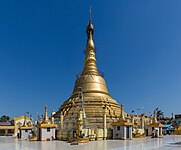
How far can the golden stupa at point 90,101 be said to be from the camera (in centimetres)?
3600

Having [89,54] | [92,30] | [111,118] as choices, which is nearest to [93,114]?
[111,118]

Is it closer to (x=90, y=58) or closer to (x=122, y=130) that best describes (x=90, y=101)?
(x=122, y=130)

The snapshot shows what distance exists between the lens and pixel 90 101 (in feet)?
132

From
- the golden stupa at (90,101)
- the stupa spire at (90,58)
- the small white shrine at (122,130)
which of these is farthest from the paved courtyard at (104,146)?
the stupa spire at (90,58)

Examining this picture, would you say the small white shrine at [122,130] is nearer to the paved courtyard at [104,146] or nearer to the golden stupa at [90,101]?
the golden stupa at [90,101]

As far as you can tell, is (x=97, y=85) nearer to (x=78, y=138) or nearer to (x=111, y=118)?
(x=111, y=118)

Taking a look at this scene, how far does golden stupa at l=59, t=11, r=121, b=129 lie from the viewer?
3600cm

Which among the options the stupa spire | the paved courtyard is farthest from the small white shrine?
the stupa spire

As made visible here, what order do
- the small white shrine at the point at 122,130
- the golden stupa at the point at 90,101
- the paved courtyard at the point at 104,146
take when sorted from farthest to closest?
the golden stupa at the point at 90,101, the small white shrine at the point at 122,130, the paved courtyard at the point at 104,146

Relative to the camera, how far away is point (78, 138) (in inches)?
1011

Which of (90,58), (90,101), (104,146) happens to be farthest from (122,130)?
(90,58)

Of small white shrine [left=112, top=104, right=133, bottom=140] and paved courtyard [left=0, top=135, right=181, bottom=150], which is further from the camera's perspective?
small white shrine [left=112, top=104, right=133, bottom=140]

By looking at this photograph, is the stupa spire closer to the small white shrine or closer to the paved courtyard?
the small white shrine

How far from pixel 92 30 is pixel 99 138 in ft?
107
